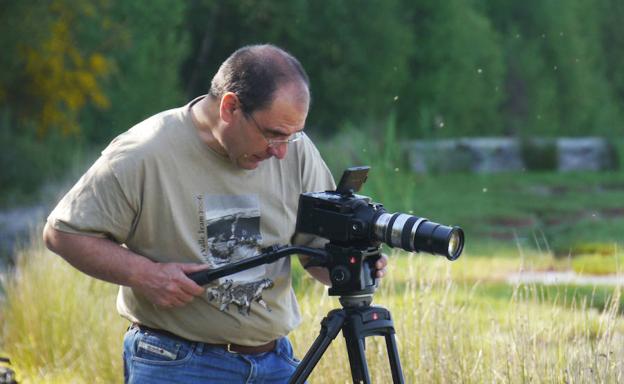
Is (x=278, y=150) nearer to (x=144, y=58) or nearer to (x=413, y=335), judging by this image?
(x=413, y=335)

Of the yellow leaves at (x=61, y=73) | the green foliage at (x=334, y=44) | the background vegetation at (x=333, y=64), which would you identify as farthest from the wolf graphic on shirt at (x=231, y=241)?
the green foliage at (x=334, y=44)

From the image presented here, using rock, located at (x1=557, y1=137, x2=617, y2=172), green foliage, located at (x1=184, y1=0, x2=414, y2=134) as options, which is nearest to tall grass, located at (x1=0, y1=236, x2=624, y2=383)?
green foliage, located at (x1=184, y1=0, x2=414, y2=134)

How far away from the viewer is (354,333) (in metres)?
2.76

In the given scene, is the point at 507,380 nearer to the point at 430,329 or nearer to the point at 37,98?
the point at 430,329

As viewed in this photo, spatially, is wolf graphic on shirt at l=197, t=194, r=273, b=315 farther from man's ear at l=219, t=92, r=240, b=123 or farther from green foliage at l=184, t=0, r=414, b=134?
green foliage at l=184, t=0, r=414, b=134

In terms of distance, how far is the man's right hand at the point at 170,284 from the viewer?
2.73 meters

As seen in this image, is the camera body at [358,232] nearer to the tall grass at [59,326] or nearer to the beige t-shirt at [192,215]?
the beige t-shirt at [192,215]

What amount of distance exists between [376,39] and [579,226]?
5.00m

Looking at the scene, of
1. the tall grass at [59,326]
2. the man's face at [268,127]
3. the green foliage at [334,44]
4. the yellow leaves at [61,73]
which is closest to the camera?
the man's face at [268,127]

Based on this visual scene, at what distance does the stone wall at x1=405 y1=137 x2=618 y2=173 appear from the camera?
1485cm

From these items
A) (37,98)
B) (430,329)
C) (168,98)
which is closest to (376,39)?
(168,98)

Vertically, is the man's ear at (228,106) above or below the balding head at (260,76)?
below

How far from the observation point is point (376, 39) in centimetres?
1506

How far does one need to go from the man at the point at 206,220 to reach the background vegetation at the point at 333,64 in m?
8.43
